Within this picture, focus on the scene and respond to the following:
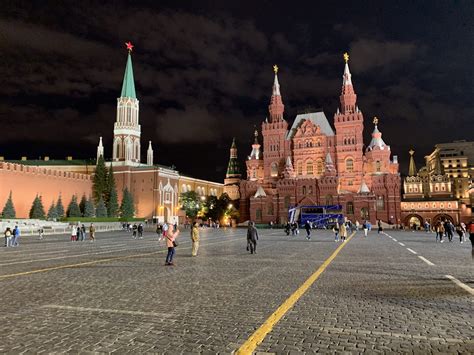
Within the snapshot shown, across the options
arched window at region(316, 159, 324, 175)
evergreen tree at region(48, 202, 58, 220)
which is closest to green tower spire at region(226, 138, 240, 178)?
arched window at region(316, 159, 324, 175)

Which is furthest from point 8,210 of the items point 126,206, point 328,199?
point 328,199

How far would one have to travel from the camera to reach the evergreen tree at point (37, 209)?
55406 mm

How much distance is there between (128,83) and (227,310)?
281 feet

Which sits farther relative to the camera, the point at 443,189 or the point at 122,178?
the point at 443,189

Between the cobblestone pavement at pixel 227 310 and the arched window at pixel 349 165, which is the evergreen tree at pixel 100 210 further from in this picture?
the cobblestone pavement at pixel 227 310

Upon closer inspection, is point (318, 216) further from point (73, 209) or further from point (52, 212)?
point (52, 212)

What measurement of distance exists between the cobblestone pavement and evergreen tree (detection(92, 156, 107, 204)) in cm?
6247

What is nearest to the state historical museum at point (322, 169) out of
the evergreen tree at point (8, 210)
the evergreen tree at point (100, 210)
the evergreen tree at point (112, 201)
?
the evergreen tree at point (112, 201)

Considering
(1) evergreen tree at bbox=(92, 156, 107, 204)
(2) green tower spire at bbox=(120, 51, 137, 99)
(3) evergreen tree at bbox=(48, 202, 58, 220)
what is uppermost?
(2) green tower spire at bbox=(120, 51, 137, 99)

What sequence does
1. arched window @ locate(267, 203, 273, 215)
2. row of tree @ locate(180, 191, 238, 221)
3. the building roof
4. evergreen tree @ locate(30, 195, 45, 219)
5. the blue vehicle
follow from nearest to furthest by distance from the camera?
evergreen tree @ locate(30, 195, 45, 219), the blue vehicle, arched window @ locate(267, 203, 273, 215), the building roof, row of tree @ locate(180, 191, 238, 221)

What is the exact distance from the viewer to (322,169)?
2803 inches

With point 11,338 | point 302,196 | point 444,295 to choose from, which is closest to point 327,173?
point 302,196

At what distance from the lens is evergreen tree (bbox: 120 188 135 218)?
6844 centimetres

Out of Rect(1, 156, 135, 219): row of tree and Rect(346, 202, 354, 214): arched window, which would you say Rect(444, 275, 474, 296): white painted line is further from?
Rect(1, 156, 135, 219): row of tree
